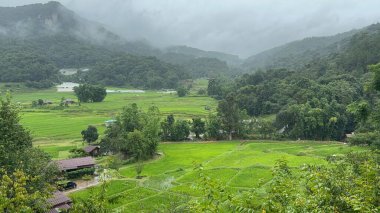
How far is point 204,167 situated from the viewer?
3831 centimetres

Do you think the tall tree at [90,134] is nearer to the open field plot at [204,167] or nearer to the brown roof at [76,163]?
the open field plot at [204,167]

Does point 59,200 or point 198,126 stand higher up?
point 198,126

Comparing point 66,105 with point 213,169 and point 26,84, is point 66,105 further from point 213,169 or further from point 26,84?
point 213,169

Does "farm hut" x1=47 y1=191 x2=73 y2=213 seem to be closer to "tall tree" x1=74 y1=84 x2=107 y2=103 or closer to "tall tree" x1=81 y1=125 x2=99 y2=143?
"tall tree" x1=81 y1=125 x2=99 y2=143

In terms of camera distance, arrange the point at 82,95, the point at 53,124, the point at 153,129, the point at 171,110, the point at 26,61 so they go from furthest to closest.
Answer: the point at 26,61
the point at 82,95
the point at 171,110
the point at 53,124
the point at 153,129

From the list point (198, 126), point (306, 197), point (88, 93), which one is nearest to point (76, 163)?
point (198, 126)

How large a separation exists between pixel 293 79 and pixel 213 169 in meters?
54.3

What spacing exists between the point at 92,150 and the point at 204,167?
647 inches

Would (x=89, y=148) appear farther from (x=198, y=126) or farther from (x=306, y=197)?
(x=306, y=197)

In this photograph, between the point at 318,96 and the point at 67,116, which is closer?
the point at 318,96

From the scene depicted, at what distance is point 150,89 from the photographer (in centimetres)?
14325

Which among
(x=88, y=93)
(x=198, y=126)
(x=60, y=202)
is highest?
(x=88, y=93)

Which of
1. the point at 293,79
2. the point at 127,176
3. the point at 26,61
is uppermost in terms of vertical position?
the point at 26,61

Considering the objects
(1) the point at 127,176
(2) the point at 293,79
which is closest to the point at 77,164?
(1) the point at 127,176
